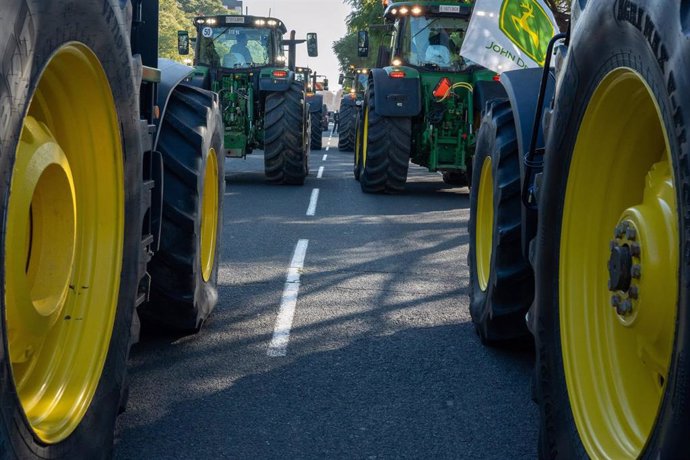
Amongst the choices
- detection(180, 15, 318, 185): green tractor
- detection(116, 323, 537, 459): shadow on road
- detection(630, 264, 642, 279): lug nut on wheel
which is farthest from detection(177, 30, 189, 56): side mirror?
detection(630, 264, 642, 279): lug nut on wheel

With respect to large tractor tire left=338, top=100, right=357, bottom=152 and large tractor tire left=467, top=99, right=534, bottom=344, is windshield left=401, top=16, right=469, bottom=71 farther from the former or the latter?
large tractor tire left=338, top=100, right=357, bottom=152

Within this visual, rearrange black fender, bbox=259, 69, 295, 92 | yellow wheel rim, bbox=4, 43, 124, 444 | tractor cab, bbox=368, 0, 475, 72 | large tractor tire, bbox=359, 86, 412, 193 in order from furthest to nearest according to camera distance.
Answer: black fender, bbox=259, 69, 295, 92 < tractor cab, bbox=368, 0, 475, 72 < large tractor tire, bbox=359, 86, 412, 193 < yellow wheel rim, bbox=4, 43, 124, 444

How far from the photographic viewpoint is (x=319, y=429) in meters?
4.17

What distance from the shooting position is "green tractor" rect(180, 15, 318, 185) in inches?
613

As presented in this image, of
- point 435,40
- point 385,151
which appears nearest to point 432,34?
point 435,40

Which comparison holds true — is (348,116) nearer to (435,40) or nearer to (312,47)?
Answer: (312,47)

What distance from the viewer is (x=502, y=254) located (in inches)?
198

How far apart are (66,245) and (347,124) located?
23401mm

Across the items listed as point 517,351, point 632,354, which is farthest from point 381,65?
point 632,354

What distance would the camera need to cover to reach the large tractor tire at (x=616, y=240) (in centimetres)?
220

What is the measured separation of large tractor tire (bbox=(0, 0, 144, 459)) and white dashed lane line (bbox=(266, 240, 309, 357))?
1.98 meters

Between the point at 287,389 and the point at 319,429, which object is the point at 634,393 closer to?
the point at 319,429

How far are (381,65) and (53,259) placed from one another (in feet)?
42.7

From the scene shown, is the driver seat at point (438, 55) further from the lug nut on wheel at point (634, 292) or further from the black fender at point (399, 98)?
the lug nut on wheel at point (634, 292)
